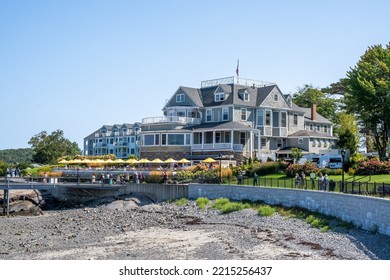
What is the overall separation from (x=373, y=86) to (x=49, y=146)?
61.5 meters

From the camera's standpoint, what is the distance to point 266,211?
123 feet

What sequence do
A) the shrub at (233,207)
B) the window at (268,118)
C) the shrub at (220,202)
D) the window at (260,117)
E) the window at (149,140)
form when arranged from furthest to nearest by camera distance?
the window at (149,140), the window at (268,118), the window at (260,117), the shrub at (220,202), the shrub at (233,207)

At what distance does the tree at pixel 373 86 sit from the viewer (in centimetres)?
5672

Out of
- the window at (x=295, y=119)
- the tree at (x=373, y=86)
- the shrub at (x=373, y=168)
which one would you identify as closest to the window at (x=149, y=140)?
the window at (x=295, y=119)

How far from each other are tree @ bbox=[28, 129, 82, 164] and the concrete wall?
57608mm

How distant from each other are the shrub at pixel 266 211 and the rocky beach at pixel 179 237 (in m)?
Result: 0.67

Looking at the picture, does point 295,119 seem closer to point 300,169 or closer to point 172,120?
point 172,120

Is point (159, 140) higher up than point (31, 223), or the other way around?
point (159, 140)

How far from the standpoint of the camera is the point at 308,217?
110 feet

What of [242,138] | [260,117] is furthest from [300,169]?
[260,117]

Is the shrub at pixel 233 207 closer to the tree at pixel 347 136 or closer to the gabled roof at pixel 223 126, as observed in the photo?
the tree at pixel 347 136
